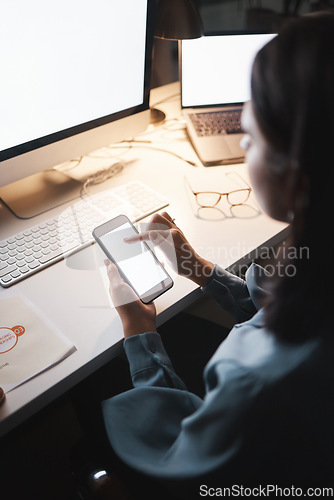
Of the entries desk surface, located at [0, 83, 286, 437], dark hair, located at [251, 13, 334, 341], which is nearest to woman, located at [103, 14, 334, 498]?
dark hair, located at [251, 13, 334, 341]

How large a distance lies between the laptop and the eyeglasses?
0.15 m

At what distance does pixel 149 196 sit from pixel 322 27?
1.81 ft

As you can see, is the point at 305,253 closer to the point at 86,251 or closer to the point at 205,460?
the point at 205,460

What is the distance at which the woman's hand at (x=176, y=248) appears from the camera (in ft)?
2.36

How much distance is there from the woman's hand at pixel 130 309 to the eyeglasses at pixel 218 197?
31 cm

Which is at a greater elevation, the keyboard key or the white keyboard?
the white keyboard

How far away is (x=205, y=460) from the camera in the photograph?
450mm

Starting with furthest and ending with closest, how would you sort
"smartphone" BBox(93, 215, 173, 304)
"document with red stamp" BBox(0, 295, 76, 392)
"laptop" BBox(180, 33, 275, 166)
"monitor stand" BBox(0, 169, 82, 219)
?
"laptop" BBox(180, 33, 275, 166), "monitor stand" BBox(0, 169, 82, 219), "smartphone" BBox(93, 215, 173, 304), "document with red stamp" BBox(0, 295, 76, 392)

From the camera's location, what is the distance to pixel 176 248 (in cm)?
75

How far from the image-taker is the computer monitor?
716mm

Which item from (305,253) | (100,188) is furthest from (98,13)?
(305,253)

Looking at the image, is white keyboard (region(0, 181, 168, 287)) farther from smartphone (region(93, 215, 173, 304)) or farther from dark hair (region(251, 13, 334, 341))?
dark hair (region(251, 13, 334, 341))

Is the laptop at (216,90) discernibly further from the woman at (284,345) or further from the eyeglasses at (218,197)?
the woman at (284,345)

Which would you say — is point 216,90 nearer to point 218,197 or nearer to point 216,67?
point 216,67
